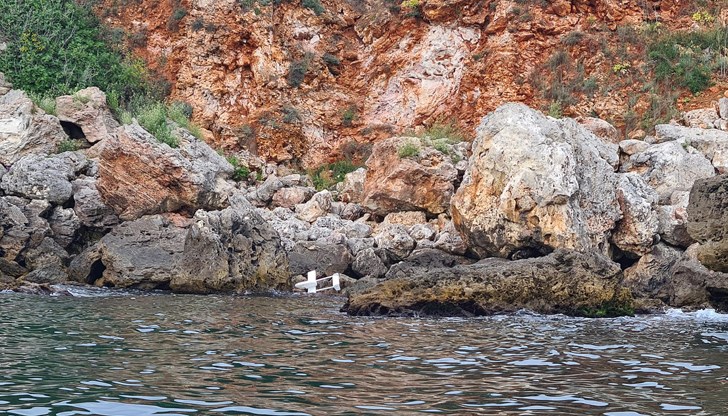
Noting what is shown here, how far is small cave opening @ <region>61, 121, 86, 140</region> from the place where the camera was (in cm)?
2188

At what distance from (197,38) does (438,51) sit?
8695 mm

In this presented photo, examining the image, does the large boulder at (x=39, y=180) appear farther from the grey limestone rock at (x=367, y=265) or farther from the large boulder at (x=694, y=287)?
the large boulder at (x=694, y=287)

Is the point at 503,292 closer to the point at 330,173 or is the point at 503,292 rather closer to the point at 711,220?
the point at 711,220

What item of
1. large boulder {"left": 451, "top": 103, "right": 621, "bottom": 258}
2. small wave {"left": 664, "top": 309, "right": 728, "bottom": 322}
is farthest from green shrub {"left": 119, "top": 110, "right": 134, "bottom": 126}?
small wave {"left": 664, "top": 309, "right": 728, "bottom": 322}

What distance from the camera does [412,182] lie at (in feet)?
66.1

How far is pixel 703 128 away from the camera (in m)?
Result: 23.0

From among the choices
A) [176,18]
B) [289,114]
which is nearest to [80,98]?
[289,114]

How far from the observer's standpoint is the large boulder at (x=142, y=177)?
18.5 metres

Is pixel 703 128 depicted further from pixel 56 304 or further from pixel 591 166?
pixel 56 304

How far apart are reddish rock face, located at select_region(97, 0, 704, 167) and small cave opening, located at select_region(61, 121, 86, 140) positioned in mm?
5901

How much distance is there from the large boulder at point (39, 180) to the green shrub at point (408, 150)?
8123mm

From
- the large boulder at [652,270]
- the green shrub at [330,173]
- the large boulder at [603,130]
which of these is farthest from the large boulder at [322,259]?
the large boulder at [603,130]

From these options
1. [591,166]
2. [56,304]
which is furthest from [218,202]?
[591,166]

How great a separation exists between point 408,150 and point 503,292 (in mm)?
8688
